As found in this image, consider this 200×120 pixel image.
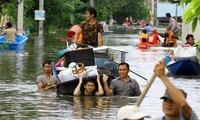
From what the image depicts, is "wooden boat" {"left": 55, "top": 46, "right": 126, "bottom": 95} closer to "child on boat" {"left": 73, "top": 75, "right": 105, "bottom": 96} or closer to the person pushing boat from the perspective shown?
"child on boat" {"left": 73, "top": 75, "right": 105, "bottom": 96}

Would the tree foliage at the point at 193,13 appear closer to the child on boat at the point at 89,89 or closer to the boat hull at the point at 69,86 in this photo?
the child on boat at the point at 89,89

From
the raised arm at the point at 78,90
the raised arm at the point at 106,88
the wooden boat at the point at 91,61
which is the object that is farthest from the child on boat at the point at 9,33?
the raised arm at the point at 106,88

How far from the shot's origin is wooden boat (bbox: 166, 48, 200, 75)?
24422mm

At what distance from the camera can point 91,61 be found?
18219 millimetres

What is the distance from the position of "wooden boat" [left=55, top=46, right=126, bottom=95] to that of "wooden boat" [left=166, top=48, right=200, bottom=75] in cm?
516

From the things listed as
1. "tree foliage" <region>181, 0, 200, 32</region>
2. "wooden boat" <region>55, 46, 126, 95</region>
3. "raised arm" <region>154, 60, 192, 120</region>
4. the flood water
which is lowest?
the flood water

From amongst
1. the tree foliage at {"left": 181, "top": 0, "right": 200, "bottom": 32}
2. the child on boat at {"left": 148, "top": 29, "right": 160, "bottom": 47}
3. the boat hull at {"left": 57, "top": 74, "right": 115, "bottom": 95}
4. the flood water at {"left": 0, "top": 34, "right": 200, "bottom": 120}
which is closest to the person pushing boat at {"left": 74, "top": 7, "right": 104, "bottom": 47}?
the boat hull at {"left": 57, "top": 74, "right": 115, "bottom": 95}

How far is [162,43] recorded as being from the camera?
4247 centimetres

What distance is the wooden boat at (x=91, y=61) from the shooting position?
17737 mm

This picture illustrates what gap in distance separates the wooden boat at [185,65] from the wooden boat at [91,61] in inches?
203

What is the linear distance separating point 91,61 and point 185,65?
687 cm

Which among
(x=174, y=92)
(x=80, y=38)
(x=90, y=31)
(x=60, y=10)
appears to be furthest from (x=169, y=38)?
(x=174, y=92)

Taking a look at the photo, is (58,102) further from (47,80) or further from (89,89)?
(47,80)

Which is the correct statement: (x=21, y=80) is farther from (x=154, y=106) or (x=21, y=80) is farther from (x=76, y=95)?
(x=154, y=106)
